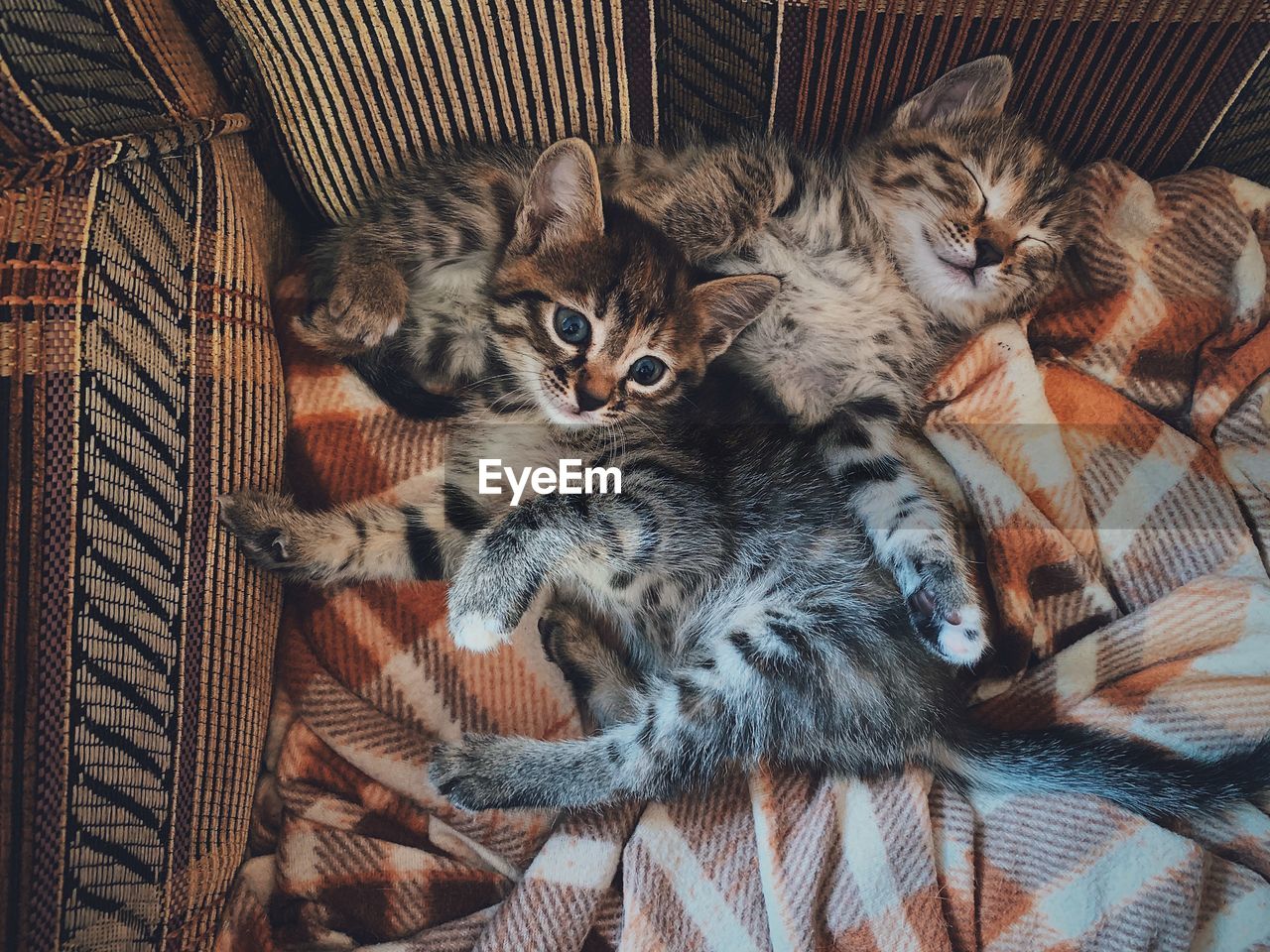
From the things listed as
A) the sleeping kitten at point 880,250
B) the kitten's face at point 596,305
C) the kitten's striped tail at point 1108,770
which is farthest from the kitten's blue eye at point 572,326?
the kitten's striped tail at point 1108,770

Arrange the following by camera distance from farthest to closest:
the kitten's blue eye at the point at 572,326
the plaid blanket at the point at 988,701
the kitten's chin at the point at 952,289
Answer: the kitten's chin at the point at 952,289 < the kitten's blue eye at the point at 572,326 < the plaid blanket at the point at 988,701

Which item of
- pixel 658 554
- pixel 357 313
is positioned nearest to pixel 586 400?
pixel 658 554

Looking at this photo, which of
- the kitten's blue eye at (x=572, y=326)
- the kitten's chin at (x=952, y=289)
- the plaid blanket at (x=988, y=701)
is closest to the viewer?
the plaid blanket at (x=988, y=701)

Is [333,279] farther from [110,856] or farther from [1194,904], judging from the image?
[1194,904]

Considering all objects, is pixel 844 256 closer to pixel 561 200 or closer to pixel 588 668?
pixel 561 200

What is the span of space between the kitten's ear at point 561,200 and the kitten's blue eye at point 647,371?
204 millimetres

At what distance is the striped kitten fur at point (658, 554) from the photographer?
1.21 metres

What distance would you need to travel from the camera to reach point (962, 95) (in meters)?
1.32

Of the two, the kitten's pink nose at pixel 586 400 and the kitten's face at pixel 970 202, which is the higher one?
the kitten's face at pixel 970 202

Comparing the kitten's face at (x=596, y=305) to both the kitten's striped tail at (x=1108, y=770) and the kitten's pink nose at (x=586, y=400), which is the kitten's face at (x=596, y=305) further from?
the kitten's striped tail at (x=1108, y=770)

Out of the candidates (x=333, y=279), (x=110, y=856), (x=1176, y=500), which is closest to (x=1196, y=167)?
(x=1176, y=500)

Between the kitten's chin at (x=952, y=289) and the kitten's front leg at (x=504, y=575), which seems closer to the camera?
the kitten's front leg at (x=504, y=575)

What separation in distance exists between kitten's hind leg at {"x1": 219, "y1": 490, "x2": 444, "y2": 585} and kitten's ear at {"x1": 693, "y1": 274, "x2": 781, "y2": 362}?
0.55 m

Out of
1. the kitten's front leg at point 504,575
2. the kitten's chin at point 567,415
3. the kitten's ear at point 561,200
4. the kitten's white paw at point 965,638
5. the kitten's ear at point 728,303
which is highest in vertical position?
the kitten's ear at point 561,200
